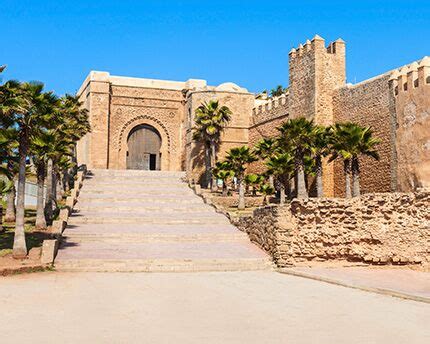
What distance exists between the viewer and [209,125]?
33.8m

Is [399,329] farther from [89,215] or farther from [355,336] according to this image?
[89,215]

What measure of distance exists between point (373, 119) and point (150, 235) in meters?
14.0

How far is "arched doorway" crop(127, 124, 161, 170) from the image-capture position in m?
40.0

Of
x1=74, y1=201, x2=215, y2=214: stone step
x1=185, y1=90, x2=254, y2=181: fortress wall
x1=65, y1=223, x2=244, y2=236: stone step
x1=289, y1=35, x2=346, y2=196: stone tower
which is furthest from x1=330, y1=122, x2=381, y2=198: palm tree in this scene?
x1=185, y1=90, x2=254, y2=181: fortress wall

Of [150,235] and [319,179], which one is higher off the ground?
[319,179]

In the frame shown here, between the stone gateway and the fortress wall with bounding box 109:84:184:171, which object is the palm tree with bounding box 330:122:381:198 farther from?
the fortress wall with bounding box 109:84:184:171

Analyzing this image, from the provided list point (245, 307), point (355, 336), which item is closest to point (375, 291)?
point (245, 307)

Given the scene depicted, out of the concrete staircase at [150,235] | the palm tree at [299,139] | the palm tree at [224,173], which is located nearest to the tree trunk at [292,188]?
the palm tree at [224,173]

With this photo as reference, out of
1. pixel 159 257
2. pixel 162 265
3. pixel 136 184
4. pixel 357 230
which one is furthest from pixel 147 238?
pixel 136 184

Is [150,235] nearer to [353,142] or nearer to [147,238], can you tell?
[147,238]

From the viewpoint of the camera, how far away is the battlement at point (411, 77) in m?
19.4

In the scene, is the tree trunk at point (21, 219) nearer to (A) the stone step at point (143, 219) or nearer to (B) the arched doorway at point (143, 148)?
(A) the stone step at point (143, 219)

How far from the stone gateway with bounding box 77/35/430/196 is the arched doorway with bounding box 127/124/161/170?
8cm

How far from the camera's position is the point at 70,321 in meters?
6.87
